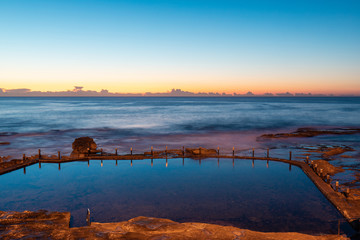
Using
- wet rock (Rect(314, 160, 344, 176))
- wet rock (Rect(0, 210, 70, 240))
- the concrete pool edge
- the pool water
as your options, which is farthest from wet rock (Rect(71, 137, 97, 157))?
wet rock (Rect(314, 160, 344, 176))

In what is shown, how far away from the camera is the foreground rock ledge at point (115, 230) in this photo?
1486 centimetres

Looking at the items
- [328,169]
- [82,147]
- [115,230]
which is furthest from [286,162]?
[82,147]

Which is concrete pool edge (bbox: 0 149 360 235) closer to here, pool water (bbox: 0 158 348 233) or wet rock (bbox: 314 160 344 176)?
pool water (bbox: 0 158 348 233)

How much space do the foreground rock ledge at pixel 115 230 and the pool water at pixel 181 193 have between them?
261cm

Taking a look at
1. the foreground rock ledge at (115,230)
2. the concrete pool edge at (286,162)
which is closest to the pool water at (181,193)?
the concrete pool edge at (286,162)

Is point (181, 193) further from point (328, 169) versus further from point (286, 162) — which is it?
point (328, 169)

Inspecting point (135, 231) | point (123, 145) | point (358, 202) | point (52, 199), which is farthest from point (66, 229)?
point (123, 145)

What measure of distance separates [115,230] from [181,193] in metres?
10.3

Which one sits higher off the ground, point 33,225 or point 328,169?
point 33,225

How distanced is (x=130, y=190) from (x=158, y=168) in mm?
7590

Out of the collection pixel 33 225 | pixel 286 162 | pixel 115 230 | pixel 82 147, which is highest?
pixel 82 147

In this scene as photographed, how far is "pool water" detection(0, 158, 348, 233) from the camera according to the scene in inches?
806

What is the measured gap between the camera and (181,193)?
2580 cm

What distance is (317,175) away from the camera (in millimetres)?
28078
